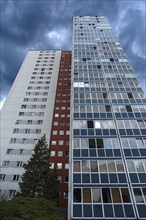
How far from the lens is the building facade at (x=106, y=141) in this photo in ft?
59.4

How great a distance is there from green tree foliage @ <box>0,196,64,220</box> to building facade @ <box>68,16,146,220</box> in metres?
2.72

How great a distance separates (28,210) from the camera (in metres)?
15.0

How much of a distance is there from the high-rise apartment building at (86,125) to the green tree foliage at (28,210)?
2727 millimetres

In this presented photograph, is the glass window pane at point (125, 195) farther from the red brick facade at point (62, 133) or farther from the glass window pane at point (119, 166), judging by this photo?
the red brick facade at point (62, 133)

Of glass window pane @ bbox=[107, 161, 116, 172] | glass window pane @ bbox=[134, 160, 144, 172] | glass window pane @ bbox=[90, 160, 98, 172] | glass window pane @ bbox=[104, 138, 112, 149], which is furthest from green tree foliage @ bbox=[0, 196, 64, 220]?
glass window pane @ bbox=[134, 160, 144, 172]

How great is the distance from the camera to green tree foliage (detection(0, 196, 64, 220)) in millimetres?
13730

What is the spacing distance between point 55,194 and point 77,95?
16982 millimetres

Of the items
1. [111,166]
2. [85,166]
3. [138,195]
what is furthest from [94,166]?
[138,195]

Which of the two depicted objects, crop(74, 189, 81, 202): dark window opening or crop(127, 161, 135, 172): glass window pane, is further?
crop(127, 161, 135, 172): glass window pane

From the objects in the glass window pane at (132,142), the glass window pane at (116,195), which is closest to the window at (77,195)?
the glass window pane at (116,195)

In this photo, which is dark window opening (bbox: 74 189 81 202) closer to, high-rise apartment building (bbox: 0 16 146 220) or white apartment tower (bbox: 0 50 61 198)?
high-rise apartment building (bbox: 0 16 146 220)

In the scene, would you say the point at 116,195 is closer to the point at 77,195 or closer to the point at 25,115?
the point at 77,195

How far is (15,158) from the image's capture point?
119 feet

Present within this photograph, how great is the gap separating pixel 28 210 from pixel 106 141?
1346 centimetres
